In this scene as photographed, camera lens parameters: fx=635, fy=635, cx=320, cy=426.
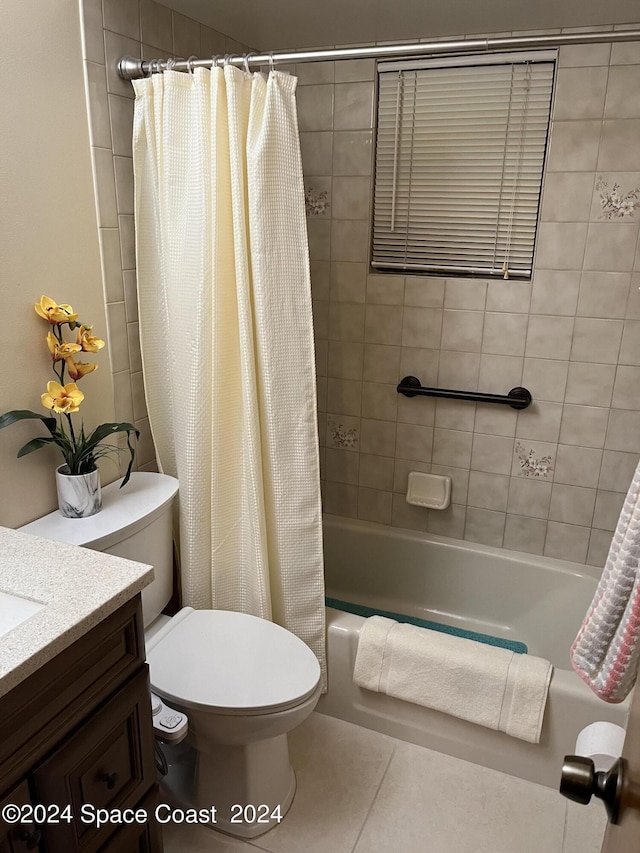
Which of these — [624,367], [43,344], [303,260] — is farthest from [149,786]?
[624,367]

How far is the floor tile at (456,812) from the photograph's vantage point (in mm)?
1661

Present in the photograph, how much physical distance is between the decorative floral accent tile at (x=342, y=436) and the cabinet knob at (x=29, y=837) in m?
1.78

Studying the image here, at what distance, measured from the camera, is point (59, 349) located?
1.53m

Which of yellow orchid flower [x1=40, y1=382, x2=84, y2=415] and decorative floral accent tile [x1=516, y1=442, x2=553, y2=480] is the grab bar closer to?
decorative floral accent tile [x1=516, y1=442, x2=553, y2=480]

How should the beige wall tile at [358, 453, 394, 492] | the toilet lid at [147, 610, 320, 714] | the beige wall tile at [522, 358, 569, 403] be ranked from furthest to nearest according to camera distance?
the beige wall tile at [358, 453, 394, 492] < the beige wall tile at [522, 358, 569, 403] < the toilet lid at [147, 610, 320, 714]

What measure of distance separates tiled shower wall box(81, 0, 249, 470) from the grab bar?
983 millimetres

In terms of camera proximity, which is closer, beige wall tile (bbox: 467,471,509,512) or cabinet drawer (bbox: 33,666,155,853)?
cabinet drawer (bbox: 33,666,155,853)

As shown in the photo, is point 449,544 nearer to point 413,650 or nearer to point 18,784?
point 413,650

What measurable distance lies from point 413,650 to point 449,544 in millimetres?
743

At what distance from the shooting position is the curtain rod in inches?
53.5

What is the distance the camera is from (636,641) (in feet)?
2.42

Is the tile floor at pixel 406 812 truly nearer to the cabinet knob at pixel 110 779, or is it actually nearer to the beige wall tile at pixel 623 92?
the cabinet knob at pixel 110 779

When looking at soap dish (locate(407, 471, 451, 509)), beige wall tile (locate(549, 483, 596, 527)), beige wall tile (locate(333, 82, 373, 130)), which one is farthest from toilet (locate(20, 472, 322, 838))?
beige wall tile (locate(333, 82, 373, 130))

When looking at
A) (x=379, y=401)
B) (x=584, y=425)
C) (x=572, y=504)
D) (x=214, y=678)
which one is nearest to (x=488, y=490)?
(x=572, y=504)
